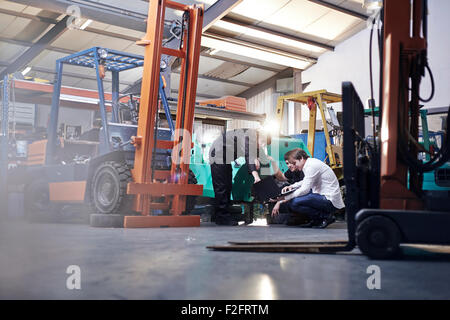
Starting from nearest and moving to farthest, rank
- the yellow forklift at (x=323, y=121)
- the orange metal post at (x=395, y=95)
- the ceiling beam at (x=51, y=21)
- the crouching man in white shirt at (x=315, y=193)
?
the orange metal post at (x=395, y=95) → the crouching man in white shirt at (x=315, y=193) → the yellow forklift at (x=323, y=121) → the ceiling beam at (x=51, y=21)

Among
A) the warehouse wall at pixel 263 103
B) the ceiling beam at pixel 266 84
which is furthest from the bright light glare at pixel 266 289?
the warehouse wall at pixel 263 103

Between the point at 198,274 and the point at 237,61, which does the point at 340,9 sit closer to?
the point at 237,61

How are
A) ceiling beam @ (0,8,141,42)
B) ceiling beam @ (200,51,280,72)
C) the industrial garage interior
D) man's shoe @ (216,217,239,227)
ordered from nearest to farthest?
the industrial garage interior, man's shoe @ (216,217,239,227), ceiling beam @ (0,8,141,42), ceiling beam @ (200,51,280,72)

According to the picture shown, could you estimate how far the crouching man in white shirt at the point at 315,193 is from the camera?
19.6ft

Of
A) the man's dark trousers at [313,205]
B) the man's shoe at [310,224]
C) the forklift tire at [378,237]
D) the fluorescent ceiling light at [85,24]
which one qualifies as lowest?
the man's shoe at [310,224]

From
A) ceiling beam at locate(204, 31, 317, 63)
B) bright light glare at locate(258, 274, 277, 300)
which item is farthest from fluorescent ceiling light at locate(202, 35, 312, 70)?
bright light glare at locate(258, 274, 277, 300)

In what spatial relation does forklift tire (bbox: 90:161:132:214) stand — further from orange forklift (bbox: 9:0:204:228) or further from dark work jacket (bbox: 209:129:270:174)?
dark work jacket (bbox: 209:129:270:174)

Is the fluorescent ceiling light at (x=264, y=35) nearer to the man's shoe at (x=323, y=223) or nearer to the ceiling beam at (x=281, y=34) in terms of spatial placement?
the ceiling beam at (x=281, y=34)

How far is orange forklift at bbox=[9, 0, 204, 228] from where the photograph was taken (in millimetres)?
5230

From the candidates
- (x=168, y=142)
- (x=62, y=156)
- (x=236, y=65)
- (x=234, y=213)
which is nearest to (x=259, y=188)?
(x=234, y=213)

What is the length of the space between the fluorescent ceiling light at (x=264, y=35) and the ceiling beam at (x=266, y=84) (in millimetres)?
2473

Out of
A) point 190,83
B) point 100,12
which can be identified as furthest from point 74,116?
point 190,83

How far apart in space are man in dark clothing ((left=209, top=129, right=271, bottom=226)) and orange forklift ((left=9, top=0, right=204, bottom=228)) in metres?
0.79

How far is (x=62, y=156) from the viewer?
7082 millimetres
